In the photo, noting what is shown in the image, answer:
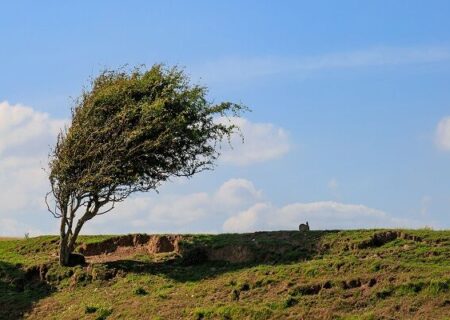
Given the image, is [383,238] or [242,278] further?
[383,238]

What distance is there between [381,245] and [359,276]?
5045 millimetres

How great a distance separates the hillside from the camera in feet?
89.9

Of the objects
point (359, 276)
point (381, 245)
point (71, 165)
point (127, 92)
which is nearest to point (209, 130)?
point (127, 92)

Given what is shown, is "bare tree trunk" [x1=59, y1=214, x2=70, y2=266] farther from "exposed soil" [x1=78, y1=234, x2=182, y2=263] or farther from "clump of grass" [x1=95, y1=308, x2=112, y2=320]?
"clump of grass" [x1=95, y1=308, x2=112, y2=320]

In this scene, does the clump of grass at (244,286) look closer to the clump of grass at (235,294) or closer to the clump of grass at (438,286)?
the clump of grass at (235,294)

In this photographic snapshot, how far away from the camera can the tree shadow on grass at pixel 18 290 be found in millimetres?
33031

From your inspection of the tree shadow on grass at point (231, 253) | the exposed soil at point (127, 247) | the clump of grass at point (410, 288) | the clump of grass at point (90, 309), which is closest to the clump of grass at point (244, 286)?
the tree shadow on grass at point (231, 253)

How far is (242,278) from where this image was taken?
31047 millimetres

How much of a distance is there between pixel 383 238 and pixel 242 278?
675 centimetres

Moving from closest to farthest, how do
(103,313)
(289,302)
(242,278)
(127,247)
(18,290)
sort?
1. (289,302)
2. (103,313)
3. (242,278)
4. (18,290)
5. (127,247)

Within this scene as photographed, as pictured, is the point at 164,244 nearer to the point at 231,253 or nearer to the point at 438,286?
the point at 231,253

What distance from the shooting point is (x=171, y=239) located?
38.8m

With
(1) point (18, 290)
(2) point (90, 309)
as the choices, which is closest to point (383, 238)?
(2) point (90, 309)

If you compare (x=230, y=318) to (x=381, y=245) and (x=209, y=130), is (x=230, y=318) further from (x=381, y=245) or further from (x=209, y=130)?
(x=209, y=130)
